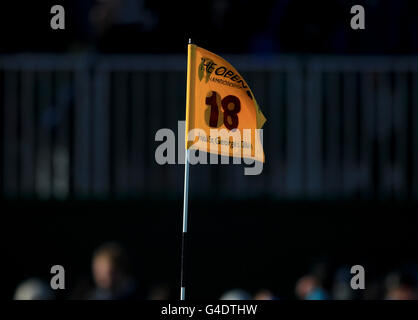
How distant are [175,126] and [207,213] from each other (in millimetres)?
1021

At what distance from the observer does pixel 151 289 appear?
423 inches

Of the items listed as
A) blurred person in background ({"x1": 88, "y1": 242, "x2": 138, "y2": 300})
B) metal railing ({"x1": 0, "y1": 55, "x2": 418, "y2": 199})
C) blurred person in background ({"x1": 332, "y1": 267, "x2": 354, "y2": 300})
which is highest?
metal railing ({"x1": 0, "y1": 55, "x2": 418, "y2": 199})

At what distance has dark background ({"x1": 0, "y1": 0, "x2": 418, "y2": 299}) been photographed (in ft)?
35.9

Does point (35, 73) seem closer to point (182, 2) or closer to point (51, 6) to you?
point (51, 6)

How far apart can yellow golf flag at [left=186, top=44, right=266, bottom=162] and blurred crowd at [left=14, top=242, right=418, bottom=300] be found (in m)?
1.39

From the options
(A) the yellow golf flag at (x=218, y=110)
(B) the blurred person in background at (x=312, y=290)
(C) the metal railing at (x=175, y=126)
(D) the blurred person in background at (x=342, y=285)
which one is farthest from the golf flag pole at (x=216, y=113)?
(C) the metal railing at (x=175, y=126)

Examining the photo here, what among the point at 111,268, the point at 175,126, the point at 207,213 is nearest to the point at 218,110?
the point at 111,268

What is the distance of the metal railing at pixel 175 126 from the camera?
11.0 metres

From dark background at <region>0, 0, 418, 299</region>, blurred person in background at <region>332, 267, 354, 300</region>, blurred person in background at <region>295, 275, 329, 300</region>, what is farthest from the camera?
dark background at <region>0, 0, 418, 299</region>

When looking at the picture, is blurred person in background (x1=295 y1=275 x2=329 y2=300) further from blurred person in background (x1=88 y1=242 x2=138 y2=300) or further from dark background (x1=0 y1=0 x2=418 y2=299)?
blurred person in background (x1=88 y1=242 x2=138 y2=300)

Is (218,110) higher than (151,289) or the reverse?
higher

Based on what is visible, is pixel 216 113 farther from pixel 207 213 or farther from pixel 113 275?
pixel 207 213

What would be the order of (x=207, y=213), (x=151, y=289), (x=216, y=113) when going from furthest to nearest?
(x=207, y=213) → (x=151, y=289) → (x=216, y=113)

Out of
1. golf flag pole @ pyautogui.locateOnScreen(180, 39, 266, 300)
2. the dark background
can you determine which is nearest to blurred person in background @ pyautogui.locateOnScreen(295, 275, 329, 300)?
the dark background
